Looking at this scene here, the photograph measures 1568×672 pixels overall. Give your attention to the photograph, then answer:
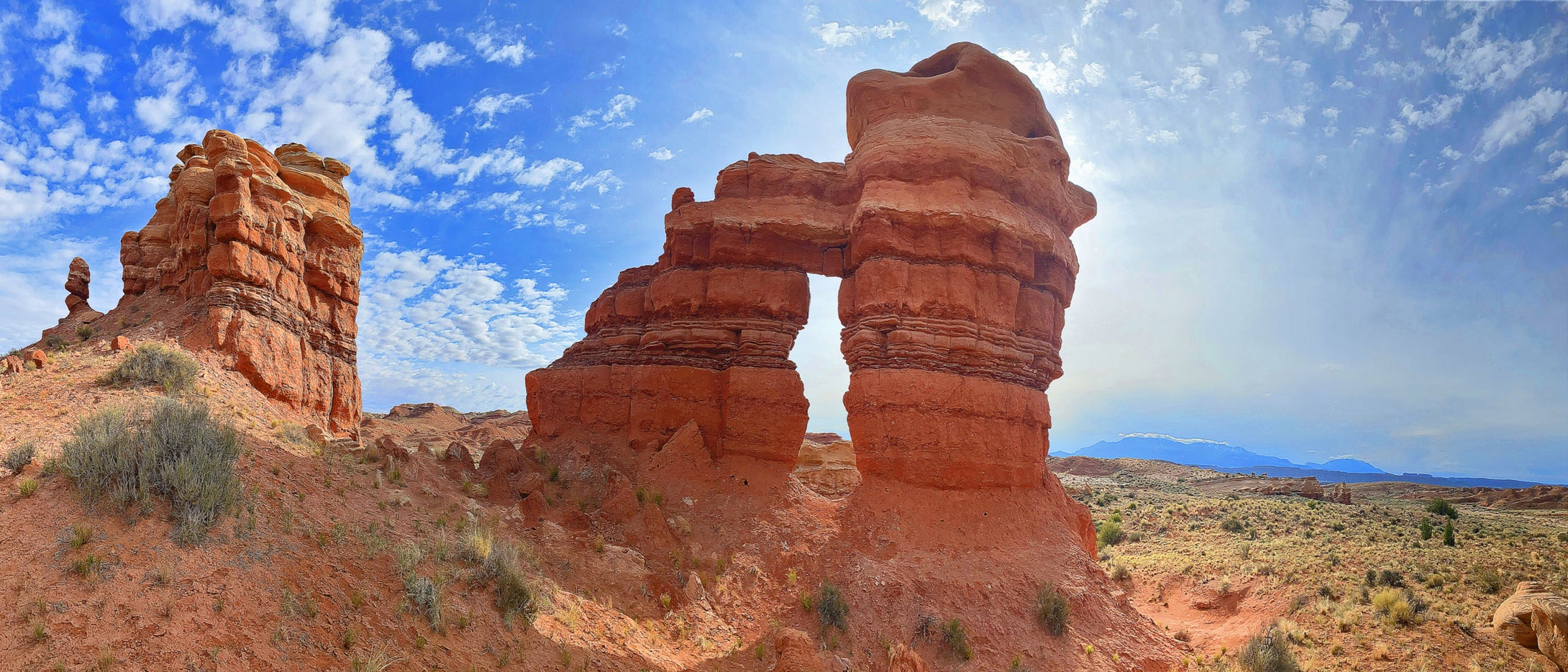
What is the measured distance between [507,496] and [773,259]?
29.3 feet

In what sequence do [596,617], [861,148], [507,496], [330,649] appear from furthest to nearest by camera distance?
1. [861,148]
2. [507,496]
3. [596,617]
4. [330,649]

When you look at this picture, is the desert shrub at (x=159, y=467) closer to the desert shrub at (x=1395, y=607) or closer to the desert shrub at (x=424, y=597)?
the desert shrub at (x=424, y=597)

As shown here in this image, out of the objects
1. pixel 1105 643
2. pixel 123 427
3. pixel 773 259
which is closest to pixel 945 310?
pixel 773 259

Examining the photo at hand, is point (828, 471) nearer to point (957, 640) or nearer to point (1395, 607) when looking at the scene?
point (957, 640)

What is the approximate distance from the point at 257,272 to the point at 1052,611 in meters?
19.7

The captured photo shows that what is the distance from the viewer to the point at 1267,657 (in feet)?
54.2

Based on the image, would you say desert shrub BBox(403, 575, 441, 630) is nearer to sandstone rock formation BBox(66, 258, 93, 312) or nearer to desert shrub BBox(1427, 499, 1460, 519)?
sandstone rock formation BBox(66, 258, 93, 312)

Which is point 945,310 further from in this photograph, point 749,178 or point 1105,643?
point 1105,643

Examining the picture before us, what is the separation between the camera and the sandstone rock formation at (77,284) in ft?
66.2

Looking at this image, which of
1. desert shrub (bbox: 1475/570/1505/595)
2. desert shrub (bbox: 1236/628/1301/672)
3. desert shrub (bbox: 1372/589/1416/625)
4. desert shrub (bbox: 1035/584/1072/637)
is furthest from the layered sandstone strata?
desert shrub (bbox: 1475/570/1505/595)

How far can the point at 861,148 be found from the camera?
1795 centimetres

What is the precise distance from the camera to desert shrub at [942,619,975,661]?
12961 mm

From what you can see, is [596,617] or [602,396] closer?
[596,617]

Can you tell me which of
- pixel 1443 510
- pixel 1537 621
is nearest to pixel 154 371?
pixel 1537 621
